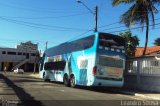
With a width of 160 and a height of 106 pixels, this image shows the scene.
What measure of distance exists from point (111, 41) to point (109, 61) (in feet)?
4.63

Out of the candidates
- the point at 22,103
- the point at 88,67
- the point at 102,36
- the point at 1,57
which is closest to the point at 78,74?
the point at 88,67

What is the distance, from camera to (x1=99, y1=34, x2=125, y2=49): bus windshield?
23786 mm

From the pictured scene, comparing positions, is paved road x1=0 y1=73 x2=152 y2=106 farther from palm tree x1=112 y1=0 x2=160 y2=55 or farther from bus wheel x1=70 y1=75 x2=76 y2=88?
palm tree x1=112 y1=0 x2=160 y2=55

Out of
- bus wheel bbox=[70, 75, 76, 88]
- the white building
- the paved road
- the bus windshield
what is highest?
the white building

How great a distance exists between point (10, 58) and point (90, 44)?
3379 inches

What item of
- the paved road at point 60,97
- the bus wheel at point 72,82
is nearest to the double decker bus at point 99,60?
the bus wheel at point 72,82

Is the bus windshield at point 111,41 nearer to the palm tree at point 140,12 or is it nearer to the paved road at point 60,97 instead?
the paved road at point 60,97

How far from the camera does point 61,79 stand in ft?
101

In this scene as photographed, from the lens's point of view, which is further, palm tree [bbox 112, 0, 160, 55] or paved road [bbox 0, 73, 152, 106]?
palm tree [bbox 112, 0, 160, 55]

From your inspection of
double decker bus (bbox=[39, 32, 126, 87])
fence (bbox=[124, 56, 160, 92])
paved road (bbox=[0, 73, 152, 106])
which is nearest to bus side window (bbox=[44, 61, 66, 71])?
double decker bus (bbox=[39, 32, 126, 87])

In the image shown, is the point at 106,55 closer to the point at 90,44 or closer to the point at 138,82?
the point at 90,44

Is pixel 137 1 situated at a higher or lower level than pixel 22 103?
higher

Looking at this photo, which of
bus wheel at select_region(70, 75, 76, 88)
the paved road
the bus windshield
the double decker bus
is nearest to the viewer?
the paved road

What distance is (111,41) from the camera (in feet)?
79.4
